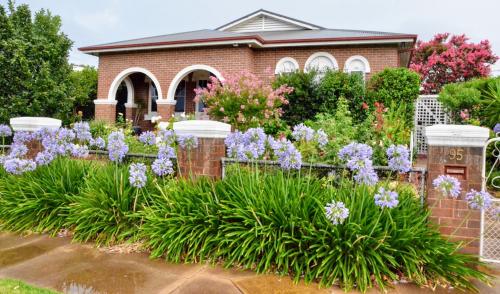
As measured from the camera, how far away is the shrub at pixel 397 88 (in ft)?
37.6

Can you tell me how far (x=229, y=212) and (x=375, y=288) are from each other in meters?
1.54

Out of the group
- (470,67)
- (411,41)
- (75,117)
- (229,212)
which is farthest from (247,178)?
(470,67)

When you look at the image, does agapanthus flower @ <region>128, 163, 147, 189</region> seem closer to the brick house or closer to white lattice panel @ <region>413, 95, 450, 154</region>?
the brick house

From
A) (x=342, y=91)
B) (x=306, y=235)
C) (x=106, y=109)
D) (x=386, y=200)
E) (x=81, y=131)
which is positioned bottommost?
(x=306, y=235)

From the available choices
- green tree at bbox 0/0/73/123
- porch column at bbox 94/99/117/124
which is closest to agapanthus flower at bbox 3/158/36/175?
green tree at bbox 0/0/73/123

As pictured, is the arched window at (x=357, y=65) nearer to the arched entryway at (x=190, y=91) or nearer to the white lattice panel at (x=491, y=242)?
the arched entryway at (x=190, y=91)

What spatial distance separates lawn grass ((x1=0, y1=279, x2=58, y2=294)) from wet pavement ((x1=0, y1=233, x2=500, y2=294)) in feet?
0.40

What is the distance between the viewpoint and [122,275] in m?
3.56

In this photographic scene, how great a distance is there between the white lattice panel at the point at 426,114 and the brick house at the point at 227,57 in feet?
5.39

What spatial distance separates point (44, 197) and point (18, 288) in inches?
75.7

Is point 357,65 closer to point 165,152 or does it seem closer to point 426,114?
point 426,114

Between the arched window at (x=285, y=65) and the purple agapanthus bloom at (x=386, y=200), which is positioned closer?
the purple agapanthus bloom at (x=386, y=200)

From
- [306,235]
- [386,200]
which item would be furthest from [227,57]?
[386,200]

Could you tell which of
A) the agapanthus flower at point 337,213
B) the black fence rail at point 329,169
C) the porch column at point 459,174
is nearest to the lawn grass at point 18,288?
the black fence rail at point 329,169
